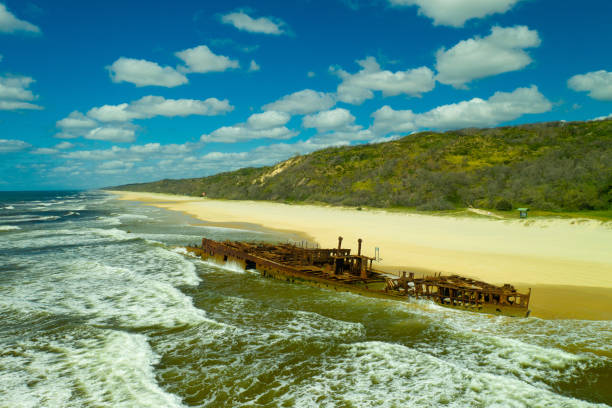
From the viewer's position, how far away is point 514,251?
26703 mm

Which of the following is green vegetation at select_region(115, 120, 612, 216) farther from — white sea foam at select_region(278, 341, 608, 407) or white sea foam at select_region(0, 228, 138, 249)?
white sea foam at select_region(0, 228, 138, 249)

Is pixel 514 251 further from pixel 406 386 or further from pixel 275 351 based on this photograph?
pixel 275 351

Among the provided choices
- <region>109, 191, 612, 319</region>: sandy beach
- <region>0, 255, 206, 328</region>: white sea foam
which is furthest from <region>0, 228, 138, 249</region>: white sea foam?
<region>109, 191, 612, 319</region>: sandy beach

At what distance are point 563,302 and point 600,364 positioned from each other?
6.09 meters

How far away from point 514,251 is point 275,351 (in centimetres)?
2259

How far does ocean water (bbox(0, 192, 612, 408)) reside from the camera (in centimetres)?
977

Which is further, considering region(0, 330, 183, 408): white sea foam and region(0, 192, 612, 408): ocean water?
region(0, 192, 612, 408): ocean water

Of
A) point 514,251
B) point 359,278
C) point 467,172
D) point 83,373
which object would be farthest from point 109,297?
point 467,172

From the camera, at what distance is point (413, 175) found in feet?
259

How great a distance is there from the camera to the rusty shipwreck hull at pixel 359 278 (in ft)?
51.9

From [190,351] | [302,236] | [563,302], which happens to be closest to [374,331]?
[190,351]

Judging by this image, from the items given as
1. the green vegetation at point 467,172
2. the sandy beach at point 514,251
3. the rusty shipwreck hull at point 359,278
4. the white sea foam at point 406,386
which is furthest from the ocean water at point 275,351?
the green vegetation at point 467,172

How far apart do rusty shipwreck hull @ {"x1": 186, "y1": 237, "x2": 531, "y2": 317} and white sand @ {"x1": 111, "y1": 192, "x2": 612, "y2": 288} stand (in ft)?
12.8

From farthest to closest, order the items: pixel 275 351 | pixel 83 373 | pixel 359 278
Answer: pixel 359 278
pixel 275 351
pixel 83 373
